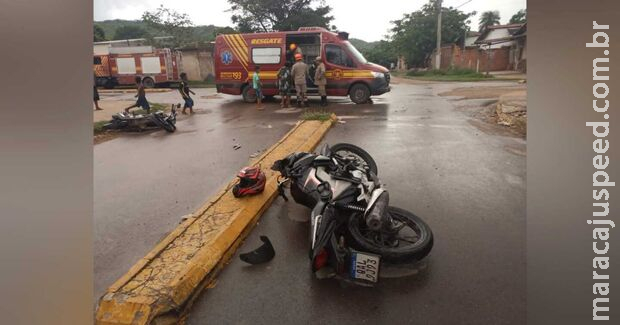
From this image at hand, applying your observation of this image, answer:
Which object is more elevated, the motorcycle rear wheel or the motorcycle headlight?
the motorcycle headlight

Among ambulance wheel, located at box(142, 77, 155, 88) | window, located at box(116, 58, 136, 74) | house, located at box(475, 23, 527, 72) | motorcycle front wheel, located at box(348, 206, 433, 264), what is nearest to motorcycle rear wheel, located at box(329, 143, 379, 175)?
motorcycle front wheel, located at box(348, 206, 433, 264)

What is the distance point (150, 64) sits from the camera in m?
24.8

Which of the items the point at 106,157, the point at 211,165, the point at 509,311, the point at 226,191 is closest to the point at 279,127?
the point at 211,165

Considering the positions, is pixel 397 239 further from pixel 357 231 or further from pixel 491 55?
pixel 491 55

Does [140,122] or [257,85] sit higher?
[257,85]

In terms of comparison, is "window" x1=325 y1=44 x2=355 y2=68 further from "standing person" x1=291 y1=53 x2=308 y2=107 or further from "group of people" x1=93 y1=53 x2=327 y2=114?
"standing person" x1=291 y1=53 x2=308 y2=107

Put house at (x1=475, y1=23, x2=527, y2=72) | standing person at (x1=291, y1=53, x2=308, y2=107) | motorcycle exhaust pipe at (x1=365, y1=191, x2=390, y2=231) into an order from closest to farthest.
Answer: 1. motorcycle exhaust pipe at (x1=365, y1=191, x2=390, y2=231)
2. standing person at (x1=291, y1=53, x2=308, y2=107)
3. house at (x1=475, y1=23, x2=527, y2=72)

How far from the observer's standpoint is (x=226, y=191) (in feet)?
15.2

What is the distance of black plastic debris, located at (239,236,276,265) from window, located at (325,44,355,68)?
10.4 meters

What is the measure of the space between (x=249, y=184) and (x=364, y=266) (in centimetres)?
199

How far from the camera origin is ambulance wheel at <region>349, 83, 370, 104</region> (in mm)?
12828

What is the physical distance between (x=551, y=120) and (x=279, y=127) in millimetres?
7991

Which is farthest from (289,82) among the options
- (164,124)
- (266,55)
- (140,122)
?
(140,122)

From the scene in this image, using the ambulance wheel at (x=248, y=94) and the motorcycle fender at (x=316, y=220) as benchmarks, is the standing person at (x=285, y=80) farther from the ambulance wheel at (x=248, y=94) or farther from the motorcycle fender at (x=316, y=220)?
the motorcycle fender at (x=316, y=220)
